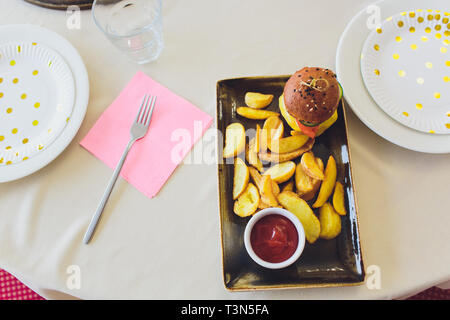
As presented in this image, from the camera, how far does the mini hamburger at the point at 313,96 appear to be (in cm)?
68

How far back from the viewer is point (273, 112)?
Answer: 83 cm

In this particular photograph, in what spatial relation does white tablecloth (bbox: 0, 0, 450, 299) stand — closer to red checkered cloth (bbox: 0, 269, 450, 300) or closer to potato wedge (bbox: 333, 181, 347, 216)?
potato wedge (bbox: 333, 181, 347, 216)

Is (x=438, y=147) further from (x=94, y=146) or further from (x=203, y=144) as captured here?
(x=94, y=146)

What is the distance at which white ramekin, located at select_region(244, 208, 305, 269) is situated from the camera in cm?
65

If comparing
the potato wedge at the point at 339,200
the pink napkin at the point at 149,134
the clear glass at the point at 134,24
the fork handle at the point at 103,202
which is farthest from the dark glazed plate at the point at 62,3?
the potato wedge at the point at 339,200

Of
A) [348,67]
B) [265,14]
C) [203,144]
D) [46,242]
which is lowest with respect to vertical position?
[46,242]

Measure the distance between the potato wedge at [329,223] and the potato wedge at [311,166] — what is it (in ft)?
0.24

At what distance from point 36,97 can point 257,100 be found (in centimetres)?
61

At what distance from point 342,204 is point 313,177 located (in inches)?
3.7

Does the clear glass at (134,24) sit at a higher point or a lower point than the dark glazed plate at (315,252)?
higher

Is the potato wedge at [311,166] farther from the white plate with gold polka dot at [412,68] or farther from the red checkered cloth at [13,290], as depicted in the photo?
the red checkered cloth at [13,290]

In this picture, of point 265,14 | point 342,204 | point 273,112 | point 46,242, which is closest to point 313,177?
point 342,204

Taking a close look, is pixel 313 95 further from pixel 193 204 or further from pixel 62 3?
pixel 62 3

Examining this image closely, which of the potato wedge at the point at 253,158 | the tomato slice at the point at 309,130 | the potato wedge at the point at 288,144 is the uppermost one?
the tomato slice at the point at 309,130
